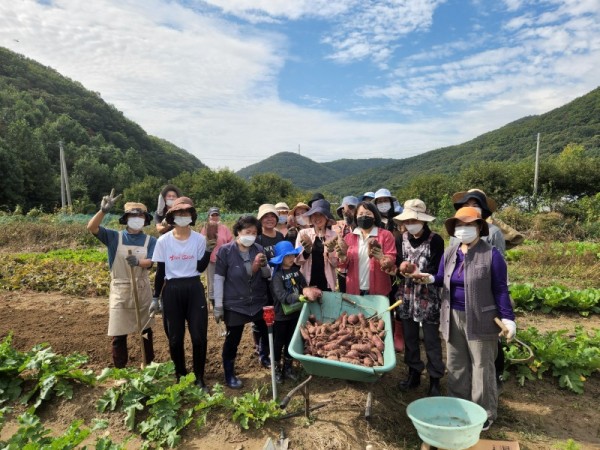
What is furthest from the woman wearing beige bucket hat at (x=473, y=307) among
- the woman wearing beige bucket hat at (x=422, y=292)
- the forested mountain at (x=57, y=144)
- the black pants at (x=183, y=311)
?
the forested mountain at (x=57, y=144)

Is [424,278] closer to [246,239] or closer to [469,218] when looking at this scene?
[469,218]

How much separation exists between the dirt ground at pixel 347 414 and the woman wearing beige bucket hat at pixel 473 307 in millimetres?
512

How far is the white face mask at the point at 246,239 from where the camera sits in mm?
3959

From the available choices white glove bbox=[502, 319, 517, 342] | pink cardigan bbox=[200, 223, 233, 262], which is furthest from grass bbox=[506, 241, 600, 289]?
pink cardigan bbox=[200, 223, 233, 262]

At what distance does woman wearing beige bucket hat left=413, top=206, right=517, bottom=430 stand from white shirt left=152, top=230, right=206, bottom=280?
7.31ft

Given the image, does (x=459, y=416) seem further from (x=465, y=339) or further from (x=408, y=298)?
(x=408, y=298)

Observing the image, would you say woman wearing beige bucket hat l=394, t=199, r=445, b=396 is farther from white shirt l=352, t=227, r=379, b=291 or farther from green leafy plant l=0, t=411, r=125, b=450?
green leafy plant l=0, t=411, r=125, b=450

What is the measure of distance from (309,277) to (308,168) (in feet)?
382

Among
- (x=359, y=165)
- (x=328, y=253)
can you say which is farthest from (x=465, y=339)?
(x=359, y=165)

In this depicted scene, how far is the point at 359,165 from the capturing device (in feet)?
416

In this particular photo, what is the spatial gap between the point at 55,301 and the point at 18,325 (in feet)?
4.51

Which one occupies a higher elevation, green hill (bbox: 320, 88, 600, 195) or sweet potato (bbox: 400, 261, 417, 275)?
green hill (bbox: 320, 88, 600, 195)

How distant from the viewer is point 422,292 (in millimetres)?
3852

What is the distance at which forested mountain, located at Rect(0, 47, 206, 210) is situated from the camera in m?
32.4
